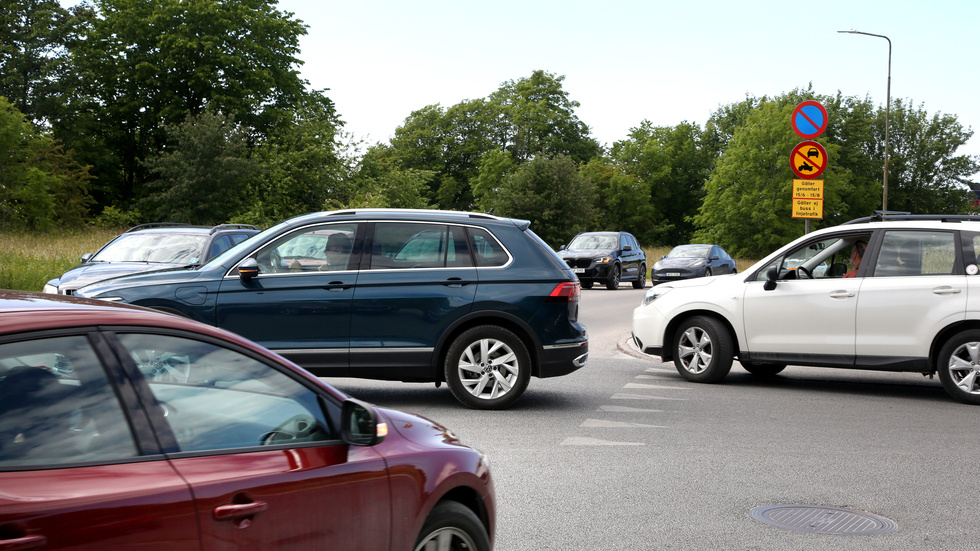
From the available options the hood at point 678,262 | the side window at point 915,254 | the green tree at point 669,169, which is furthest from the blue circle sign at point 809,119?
the green tree at point 669,169

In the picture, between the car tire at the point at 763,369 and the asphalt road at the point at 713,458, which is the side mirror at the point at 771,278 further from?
the car tire at the point at 763,369

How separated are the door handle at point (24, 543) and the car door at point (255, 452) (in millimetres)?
447

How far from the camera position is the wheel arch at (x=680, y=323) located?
10734 mm

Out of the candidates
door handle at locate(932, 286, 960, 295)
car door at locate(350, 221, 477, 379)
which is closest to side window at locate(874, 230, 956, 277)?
door handle at locate(932, 286, 960, 295)

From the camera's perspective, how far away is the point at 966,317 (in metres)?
9.41

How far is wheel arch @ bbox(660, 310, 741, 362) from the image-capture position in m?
10.7

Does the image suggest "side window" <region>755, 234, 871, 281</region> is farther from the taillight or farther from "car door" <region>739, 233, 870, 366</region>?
the taillight

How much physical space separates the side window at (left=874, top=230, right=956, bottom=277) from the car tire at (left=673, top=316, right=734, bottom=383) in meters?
1.76

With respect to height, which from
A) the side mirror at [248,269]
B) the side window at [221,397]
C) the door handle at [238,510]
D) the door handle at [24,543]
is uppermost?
the side mirror at [248,269]

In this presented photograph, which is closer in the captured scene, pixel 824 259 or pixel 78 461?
pixel 78 461

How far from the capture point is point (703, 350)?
10922 millimetres

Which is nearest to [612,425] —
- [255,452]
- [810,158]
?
[255,452]

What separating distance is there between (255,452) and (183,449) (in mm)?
266

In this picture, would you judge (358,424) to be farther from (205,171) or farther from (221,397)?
(205,171)
